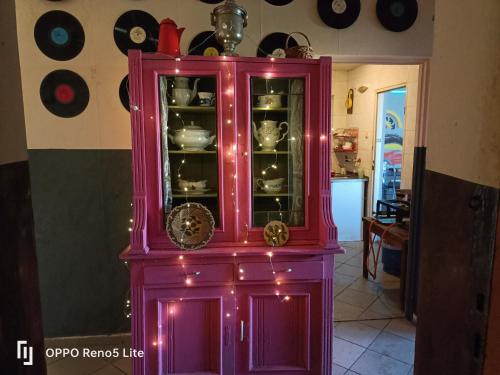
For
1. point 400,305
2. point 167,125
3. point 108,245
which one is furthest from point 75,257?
point 400,305

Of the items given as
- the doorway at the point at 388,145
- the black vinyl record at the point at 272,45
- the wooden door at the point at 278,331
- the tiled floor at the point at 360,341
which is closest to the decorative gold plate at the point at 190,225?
the wooden door at the point at 278,331

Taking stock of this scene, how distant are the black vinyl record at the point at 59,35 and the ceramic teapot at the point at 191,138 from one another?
0.85 metres

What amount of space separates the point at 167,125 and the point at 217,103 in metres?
0.30

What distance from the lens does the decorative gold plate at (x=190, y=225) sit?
5.60ft

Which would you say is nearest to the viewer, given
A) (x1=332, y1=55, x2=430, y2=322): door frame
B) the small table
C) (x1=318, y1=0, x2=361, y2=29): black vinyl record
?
(x1=318, y1=0, x2=361, y2=29): black vinyl record

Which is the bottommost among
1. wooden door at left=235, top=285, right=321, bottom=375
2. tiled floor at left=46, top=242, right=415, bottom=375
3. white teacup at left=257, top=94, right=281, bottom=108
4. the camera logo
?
tiled floor at left=46, top=242, right=415, bottom=375

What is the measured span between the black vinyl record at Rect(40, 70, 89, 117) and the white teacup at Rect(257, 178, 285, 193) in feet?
3.85

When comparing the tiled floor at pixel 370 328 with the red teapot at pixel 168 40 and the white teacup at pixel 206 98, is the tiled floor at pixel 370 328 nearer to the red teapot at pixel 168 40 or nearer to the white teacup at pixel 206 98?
Result: the white teacup at pixel 206 98

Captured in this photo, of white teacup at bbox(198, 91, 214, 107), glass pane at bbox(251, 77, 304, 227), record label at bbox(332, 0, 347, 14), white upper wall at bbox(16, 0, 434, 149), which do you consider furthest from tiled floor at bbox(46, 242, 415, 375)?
record label at bbox(332, 0, 347, 14)

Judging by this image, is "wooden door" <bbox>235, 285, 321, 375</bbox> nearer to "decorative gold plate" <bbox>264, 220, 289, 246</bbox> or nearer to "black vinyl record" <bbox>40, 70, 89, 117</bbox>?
"decorative gold plate" <bbox>264, 220, 289, 246</bbox>

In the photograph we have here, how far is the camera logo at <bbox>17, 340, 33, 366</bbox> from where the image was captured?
2.08 ft

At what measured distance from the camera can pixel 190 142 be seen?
182cm

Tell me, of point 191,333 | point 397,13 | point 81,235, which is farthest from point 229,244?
point 397,13

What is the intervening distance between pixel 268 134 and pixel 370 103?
2.80m
